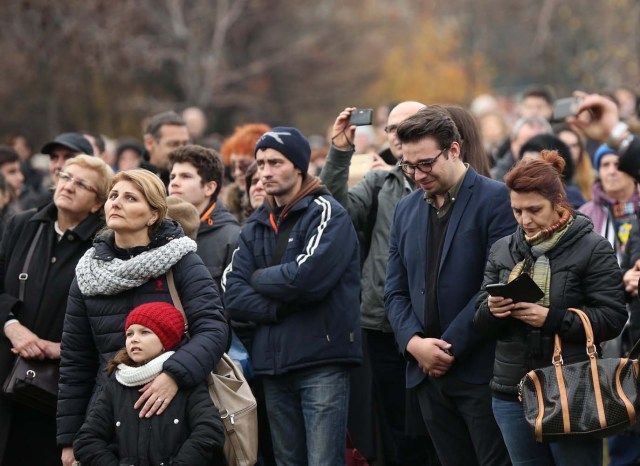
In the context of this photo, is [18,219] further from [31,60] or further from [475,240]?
[31,60]

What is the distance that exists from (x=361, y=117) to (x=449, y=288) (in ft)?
4.90

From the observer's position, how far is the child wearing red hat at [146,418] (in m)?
5.71

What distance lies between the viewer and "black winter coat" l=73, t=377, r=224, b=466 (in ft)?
18.7

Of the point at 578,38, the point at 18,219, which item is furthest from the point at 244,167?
the point at 578,38

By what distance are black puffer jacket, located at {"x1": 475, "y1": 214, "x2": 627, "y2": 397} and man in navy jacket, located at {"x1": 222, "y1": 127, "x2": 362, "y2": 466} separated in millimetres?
1184

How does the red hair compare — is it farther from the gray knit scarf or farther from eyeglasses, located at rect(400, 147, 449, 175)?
eyeglasses, located at rect(400, 147, 449, 175)

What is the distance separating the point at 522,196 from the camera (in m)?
5.45

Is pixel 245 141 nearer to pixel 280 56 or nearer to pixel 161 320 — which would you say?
pixel 161 320

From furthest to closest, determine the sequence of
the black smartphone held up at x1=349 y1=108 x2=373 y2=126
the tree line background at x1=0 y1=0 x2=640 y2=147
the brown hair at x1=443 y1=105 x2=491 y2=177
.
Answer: the tree line background at x1=0 y1=0 x2=640 y2=147, the black smartphone held up at x1=349 y1=108 x2=373 y2=126, the brown hair at x1=443 y1=105 x2=491 y2=177

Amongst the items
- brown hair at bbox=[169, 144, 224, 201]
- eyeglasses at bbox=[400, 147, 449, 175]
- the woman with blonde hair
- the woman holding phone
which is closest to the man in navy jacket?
the woman with blonde hair

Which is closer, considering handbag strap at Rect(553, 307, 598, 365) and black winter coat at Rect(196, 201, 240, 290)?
handbag strap at Rect(553, 307, 598, 365)

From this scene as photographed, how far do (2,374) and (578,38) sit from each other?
25.9 m

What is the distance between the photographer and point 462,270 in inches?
231

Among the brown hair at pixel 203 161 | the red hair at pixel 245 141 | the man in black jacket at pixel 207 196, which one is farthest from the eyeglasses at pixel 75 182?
the red hair at pixel 245 141
